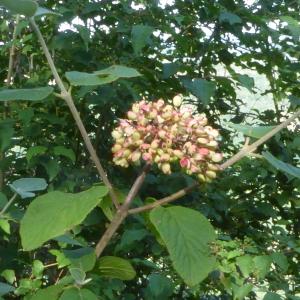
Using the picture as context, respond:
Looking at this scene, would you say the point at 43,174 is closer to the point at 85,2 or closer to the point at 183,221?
the point at 85,2

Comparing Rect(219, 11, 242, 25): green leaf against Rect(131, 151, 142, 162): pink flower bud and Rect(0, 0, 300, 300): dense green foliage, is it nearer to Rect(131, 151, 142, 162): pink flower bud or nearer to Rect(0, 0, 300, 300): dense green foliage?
Rect(0, 0, 300, 300): dense green foliage

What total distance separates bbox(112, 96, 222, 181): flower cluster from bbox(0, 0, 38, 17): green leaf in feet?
0.67

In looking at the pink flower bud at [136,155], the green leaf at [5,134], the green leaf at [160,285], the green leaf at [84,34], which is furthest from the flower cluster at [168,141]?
the green leaf at [84,34]

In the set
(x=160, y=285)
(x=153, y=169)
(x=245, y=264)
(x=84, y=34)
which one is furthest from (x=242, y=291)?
(x=84, y=34)

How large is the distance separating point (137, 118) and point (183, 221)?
166 mm

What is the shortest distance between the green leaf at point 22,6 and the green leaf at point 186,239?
32cm

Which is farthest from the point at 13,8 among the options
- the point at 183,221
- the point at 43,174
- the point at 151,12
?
the point at 151,12

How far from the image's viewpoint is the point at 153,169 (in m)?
1.97

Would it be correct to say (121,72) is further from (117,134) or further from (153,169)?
(153,169)

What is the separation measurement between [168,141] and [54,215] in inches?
7.3

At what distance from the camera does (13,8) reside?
896 millimetres

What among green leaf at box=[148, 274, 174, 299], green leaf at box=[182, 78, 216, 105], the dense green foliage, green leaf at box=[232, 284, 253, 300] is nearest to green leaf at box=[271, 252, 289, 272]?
the dense green foliage

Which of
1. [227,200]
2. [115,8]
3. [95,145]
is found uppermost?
[115,8]

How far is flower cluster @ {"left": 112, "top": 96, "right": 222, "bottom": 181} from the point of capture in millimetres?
902
